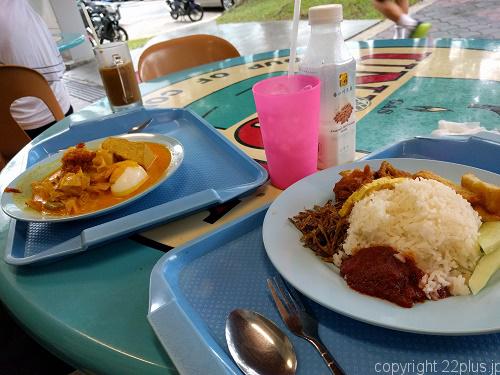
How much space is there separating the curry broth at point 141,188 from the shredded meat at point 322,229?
0.37 metres

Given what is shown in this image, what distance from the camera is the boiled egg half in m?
0.87

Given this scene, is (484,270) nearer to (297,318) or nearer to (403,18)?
(297,318)

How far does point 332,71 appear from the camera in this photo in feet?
2.58

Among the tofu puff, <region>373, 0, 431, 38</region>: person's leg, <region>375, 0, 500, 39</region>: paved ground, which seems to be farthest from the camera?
<region>375, 0, 500, 39</region>: paved ground

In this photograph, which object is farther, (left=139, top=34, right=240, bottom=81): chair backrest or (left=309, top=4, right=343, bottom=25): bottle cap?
(left=139, top=34, right=240, bottom=81): chair backrest

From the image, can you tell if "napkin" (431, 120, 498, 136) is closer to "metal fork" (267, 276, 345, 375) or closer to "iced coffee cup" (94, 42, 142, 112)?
"metal fork" (267, 276, 345, 375)

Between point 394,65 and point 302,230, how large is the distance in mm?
1228

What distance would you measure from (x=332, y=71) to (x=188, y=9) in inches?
464

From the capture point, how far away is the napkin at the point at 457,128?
937mm

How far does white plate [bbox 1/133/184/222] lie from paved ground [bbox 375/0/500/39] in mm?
5063

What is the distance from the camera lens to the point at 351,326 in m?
0.52

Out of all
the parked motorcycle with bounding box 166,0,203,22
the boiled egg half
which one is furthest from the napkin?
the parked motorcycle with bounding box 166,0,203,22

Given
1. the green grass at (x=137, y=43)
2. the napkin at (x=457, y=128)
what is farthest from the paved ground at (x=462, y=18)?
the green grass at (x=137, y=43)

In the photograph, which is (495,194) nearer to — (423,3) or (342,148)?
(342,148)
